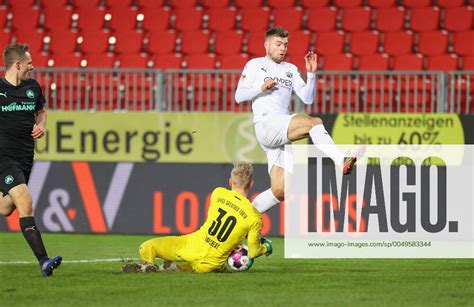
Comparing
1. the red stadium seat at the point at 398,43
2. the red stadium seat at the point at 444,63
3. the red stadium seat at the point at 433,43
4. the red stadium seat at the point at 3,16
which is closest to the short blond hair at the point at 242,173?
the red stadium seat at the point at 444,63

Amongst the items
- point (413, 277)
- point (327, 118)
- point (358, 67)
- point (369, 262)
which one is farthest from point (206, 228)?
point (358, 67)

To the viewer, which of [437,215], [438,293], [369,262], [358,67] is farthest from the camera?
[358,67]

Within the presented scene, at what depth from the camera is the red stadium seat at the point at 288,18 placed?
1888 centimetres

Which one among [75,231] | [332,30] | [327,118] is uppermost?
[332,30]

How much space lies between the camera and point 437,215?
15609 millimetres

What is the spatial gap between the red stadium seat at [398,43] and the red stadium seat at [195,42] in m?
2.83

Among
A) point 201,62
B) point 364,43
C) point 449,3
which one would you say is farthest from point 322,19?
point 201,62

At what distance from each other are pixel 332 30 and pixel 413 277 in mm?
9394

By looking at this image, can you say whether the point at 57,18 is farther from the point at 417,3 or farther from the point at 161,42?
the point at 417,3

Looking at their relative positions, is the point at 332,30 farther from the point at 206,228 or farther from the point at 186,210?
the point at 206,228

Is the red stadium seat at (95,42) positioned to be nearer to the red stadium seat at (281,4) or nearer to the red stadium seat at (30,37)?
the red stadium seat at (30,37)

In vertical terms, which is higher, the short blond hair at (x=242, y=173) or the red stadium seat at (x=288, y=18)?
the red stadium seat at (x=288, y=18)

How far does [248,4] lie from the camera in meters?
19.3

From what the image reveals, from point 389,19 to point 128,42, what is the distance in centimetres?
419
